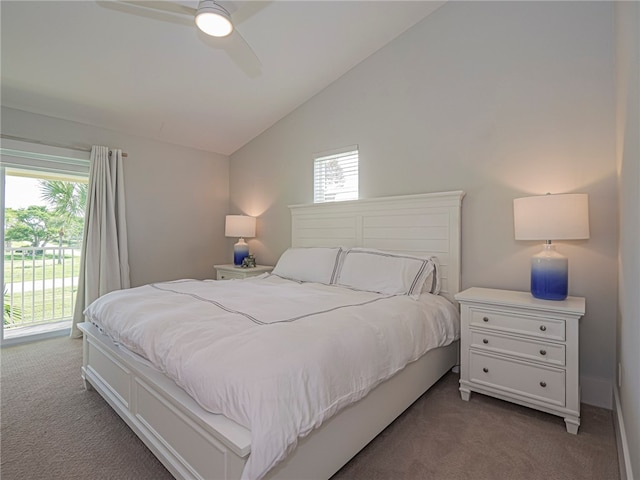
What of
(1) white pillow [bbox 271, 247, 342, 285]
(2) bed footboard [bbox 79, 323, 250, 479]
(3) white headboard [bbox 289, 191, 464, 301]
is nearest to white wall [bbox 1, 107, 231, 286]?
(3) white headboard [bbox 289, 191, 464, 301]

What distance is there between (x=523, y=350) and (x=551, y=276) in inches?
20.0

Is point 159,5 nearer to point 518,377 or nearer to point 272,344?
point 272,344

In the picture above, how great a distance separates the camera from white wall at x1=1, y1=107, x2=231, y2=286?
368 centimetres

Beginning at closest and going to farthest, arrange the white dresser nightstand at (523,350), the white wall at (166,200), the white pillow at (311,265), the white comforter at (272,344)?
the white comforter at (272,344) < the white dresser nightstand at (523,350) < the white pillow at (311,265) < the white wall at (166,200)

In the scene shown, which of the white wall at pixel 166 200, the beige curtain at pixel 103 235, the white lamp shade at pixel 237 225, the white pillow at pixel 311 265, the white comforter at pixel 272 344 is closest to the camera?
the white comforter at pixel 272 344

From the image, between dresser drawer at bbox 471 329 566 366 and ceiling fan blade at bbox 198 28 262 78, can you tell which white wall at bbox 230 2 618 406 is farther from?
ceiling fan blade at bbox 198 28 262 78

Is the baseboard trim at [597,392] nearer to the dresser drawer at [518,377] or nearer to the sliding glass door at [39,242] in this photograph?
the dresser drawer at [518,377]

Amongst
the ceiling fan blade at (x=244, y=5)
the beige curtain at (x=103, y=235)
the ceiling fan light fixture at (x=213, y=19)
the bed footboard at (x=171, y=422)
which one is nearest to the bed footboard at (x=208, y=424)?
the bed footboard at (x=171, y=422)

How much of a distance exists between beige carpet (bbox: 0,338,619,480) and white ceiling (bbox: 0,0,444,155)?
2.48 m

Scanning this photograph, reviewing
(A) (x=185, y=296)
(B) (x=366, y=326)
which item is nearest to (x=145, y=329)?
(A) (x=185, y=296)

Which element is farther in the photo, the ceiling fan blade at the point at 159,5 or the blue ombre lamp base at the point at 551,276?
the blue ombre lamp base at the point at 551,276

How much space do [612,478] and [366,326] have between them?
1333 mm

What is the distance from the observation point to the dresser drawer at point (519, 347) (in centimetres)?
191

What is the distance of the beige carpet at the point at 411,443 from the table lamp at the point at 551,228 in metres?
0.81
